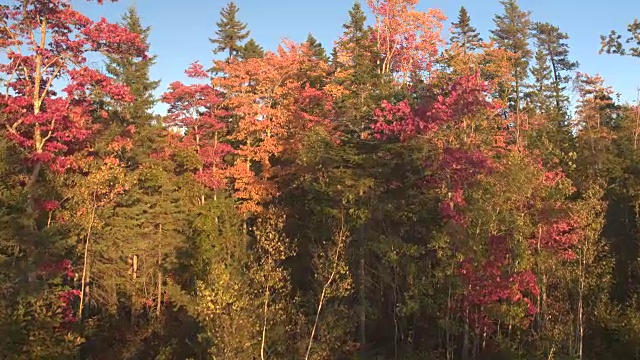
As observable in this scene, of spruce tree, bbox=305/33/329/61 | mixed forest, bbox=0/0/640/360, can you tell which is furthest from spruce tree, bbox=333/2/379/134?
spruce tree, bbox=305/33/329/61

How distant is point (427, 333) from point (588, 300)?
274 inches

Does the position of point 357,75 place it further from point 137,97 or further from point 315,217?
point 137,97

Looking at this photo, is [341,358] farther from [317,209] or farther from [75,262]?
[75,262]

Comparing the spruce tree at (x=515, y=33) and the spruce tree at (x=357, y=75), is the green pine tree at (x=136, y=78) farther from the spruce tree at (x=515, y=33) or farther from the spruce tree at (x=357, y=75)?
the spruce tree at (x=515, y=33)

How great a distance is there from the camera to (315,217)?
860 inches

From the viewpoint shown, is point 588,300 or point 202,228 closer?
point 588,300

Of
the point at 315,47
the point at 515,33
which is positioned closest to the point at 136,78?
the point at 315,47

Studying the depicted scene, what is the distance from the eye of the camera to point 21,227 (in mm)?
16500

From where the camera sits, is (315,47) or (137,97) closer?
(137,97)

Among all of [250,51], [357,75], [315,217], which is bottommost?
[315,217]

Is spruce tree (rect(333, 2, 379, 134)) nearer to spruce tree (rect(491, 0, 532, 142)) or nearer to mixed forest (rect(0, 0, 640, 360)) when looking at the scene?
mixed forest (rect(0, 0, 640, 360))

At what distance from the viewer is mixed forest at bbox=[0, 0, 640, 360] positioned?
15633 mm

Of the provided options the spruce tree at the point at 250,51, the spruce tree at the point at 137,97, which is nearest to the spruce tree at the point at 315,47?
the spruce tree at the point at 250,51

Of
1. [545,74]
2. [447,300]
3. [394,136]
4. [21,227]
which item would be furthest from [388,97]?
[545,74]
